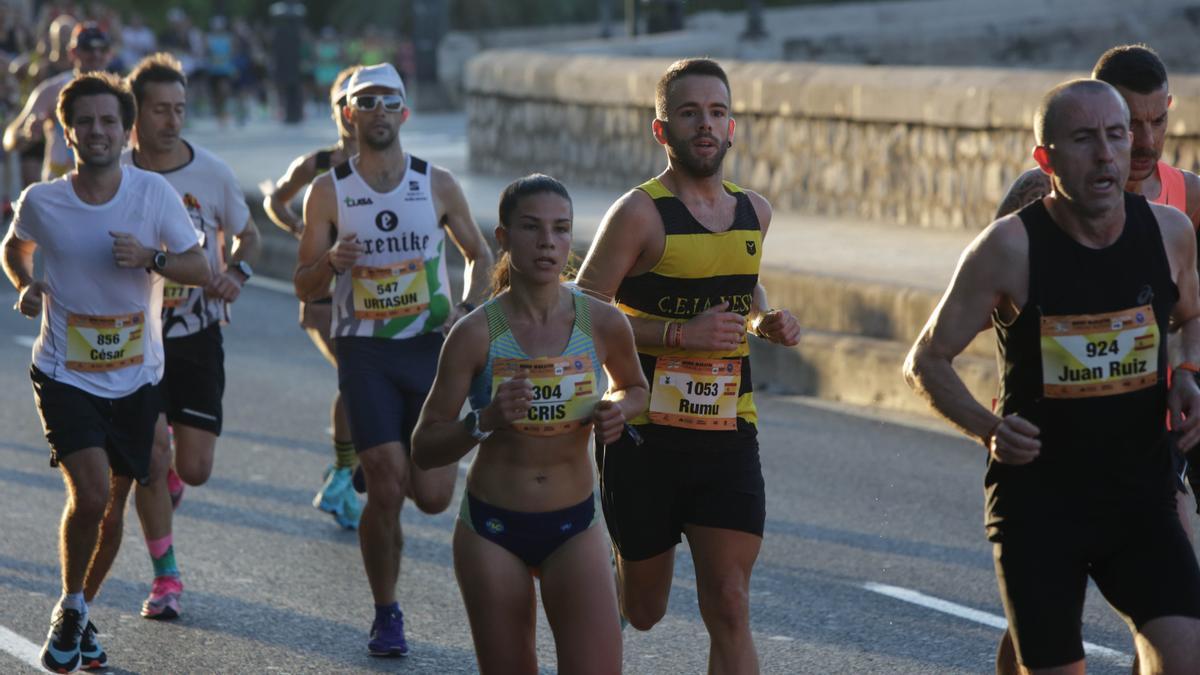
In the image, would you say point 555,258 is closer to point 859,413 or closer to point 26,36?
point 859,413

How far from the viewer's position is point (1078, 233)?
4.71 metres

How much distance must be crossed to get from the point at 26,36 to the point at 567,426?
79.4 ft

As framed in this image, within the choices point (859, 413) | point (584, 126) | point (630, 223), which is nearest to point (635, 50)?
point (584, 126)

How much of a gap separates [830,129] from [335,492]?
857 centimetres

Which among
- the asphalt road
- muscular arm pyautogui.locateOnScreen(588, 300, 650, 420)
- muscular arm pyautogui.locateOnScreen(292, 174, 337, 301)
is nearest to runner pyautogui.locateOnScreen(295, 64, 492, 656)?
muscular arm pyautogui.locateOnScreen(292, 174, 337, 301)

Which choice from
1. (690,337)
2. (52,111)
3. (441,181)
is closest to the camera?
(690,337)

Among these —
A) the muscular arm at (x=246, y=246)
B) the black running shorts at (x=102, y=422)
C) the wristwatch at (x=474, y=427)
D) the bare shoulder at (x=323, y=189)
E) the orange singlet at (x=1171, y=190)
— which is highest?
the orange singlet at (x=1171, y=190)

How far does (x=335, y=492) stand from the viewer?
29.4ft

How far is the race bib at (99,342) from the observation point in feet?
22.5

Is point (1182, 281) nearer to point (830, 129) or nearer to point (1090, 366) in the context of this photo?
point (1090, 366)

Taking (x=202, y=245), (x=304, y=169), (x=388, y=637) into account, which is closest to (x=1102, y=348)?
(x=388, y=637)

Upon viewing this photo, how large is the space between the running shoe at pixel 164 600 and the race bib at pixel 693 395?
2474 millimetres

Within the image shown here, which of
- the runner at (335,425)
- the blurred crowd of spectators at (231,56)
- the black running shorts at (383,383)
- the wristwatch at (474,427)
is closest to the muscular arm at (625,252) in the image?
the wristwatch at (474,427)

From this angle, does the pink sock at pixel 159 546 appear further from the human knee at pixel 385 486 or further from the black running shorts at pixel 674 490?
the black running shorts at pixel 674 490
